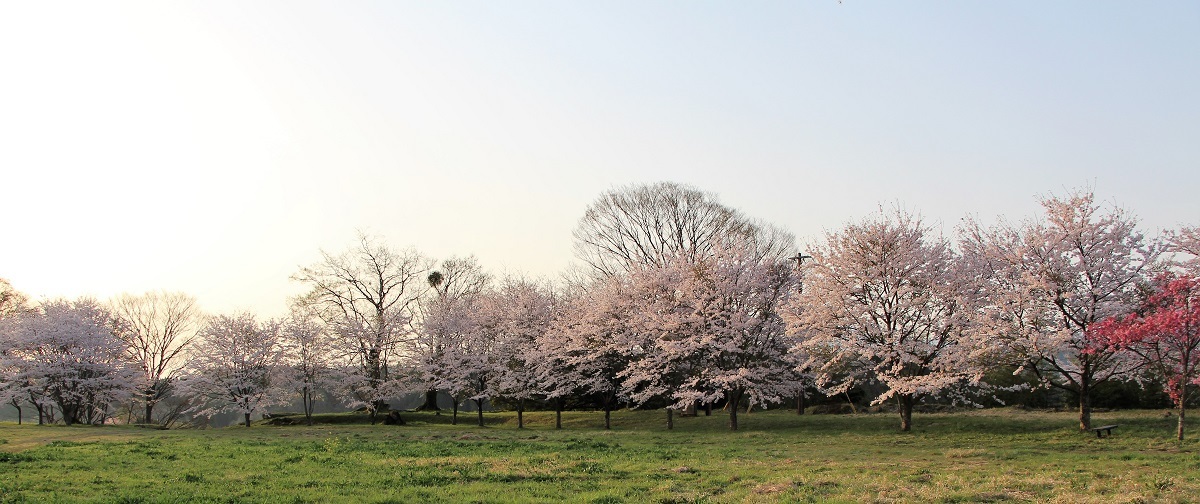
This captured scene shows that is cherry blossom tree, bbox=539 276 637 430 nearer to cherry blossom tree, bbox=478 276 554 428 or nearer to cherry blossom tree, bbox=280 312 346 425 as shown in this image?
cherry blossom tree, bbox=478 276 554 428

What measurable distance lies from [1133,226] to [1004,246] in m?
4.03

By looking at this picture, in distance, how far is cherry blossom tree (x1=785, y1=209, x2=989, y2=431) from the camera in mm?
27266

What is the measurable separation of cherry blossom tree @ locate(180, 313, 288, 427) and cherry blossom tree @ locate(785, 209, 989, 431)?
31574 millimetres

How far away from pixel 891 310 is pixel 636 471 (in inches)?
662

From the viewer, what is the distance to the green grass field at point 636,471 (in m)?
12.2

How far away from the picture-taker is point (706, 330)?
3259cm

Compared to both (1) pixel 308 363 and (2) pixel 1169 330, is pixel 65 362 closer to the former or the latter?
(1) pixel 308 363

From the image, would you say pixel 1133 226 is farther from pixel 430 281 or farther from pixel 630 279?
pixel 430 281

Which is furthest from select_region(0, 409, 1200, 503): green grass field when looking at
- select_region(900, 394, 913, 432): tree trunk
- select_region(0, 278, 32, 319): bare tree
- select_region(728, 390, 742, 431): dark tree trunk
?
select_region(0, 278, 32, 319): bare tree

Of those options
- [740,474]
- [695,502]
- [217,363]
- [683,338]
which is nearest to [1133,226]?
[683,338]

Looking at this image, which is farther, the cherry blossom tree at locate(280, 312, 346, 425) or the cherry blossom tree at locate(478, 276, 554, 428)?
the cherry blossom tree at locate(280, 312, 346, 425)

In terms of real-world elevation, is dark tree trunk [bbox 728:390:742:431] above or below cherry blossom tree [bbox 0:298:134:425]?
below

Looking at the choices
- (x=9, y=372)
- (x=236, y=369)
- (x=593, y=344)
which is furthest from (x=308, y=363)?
(x=593, y=344)

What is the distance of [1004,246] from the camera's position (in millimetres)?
27688
